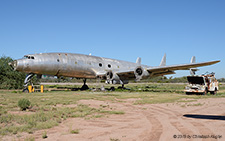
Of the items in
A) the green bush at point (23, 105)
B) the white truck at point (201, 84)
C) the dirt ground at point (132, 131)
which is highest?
the white truck at point (201, 84)

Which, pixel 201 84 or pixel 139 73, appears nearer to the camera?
pixel 201 84

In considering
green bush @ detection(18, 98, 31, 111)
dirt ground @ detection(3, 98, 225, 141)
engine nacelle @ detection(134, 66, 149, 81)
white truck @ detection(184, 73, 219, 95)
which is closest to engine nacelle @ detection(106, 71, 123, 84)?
engine nacelle @ detection(134, 66, 149, 81)

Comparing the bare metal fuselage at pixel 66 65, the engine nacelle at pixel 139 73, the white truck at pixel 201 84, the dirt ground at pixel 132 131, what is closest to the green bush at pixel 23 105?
the dirt ground at pixel 132 131

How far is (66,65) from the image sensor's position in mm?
23453

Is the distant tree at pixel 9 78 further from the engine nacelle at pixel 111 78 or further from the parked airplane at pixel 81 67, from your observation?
the engine nacelle at pixel 111 78

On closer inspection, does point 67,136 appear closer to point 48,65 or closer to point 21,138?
point 21,138

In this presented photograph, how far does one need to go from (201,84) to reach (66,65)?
15299 mm

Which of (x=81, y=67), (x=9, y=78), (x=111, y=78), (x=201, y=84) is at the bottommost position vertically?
(x=201, y=84)

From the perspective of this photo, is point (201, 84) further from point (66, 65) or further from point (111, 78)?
point (66, 65)


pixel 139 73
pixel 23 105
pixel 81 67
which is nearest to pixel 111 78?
pixel 139 73

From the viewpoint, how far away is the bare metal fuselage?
69.5 feet

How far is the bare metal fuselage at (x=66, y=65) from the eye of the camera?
69.5 feet

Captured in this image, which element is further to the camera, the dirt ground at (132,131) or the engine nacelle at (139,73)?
the engine nacelle at (139,73)

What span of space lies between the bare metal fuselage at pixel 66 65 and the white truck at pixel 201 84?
10.8 m
